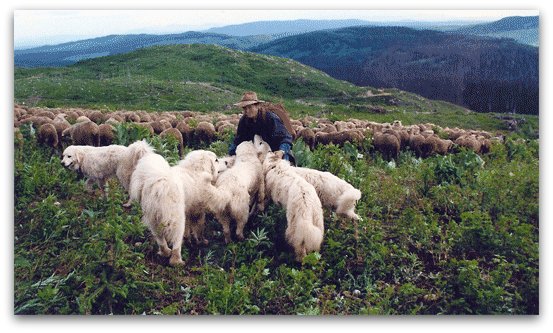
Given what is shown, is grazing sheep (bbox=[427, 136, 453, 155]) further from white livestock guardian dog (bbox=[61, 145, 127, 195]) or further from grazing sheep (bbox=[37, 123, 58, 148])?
grazing sheep (bbox=[37, 123, 58, 148])

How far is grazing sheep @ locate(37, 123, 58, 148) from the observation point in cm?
634

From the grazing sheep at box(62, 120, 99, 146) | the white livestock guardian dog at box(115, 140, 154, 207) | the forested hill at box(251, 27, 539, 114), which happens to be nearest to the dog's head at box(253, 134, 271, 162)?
the forested hill at box(251, 27, 539, 114)

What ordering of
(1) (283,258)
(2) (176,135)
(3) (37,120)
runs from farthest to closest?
(2) (176,135) → (3) (37,120) → (1) (283,258)

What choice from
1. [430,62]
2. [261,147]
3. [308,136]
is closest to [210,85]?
[261,147]

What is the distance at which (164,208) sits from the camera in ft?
16.0

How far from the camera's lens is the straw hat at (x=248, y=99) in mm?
6196

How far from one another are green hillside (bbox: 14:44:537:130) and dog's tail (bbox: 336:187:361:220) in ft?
5.01

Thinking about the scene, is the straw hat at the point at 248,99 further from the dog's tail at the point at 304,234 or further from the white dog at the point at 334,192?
the dog's tail at the point at 304,234

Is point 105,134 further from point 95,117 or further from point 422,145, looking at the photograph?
point 422,145

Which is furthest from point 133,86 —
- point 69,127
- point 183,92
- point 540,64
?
point 540,64

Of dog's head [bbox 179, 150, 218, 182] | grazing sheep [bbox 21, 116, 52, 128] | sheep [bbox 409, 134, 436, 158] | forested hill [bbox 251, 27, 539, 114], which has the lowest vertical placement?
sheep [bbox 409, 134, 436, 158]

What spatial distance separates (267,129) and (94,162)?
2.22 m

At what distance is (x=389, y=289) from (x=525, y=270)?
1524 millimetres

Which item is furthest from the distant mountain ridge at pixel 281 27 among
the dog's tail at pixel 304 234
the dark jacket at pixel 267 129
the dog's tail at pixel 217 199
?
the dog's tail at pixel 304 234
